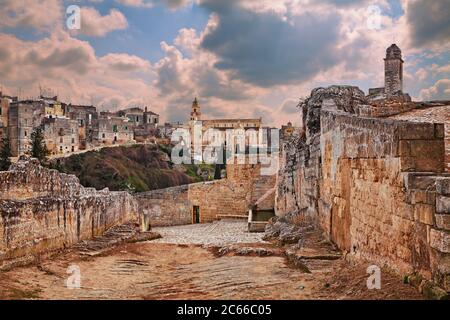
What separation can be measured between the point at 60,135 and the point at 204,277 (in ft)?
281

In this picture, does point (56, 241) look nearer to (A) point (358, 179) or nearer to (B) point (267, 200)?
(A) point (358, 179)

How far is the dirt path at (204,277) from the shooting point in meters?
7.05

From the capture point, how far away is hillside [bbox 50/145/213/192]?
226 ft

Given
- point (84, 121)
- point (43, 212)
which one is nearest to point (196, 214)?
point (43, 212)

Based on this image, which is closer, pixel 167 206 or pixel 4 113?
pixel 167 206

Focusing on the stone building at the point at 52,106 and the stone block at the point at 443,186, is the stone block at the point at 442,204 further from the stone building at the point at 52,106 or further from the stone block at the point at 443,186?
the stone building at the point at 52,106

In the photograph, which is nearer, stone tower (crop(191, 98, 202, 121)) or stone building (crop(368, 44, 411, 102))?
stone building (crop(368, 44, 411, 102))

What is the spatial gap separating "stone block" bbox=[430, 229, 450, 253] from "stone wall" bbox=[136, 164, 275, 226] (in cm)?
2047

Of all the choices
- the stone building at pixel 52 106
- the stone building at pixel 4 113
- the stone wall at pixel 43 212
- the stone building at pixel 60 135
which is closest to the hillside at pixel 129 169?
the stone building at pixel 60 135

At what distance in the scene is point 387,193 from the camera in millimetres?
7172

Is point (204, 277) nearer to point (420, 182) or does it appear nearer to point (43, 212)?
point (43, 212)

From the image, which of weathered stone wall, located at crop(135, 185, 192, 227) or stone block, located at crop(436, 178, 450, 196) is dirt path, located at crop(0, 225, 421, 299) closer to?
stone block, located at crop(436, 178, 450, 196)

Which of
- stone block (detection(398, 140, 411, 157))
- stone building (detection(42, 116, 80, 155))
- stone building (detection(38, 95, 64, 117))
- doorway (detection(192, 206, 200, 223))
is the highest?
stone building (detection(38, 95, 64, 117))

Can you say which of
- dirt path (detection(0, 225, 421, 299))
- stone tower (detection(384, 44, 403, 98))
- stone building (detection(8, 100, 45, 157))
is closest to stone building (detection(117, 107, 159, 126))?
stone building (detection(8, 100, 45, 157))
